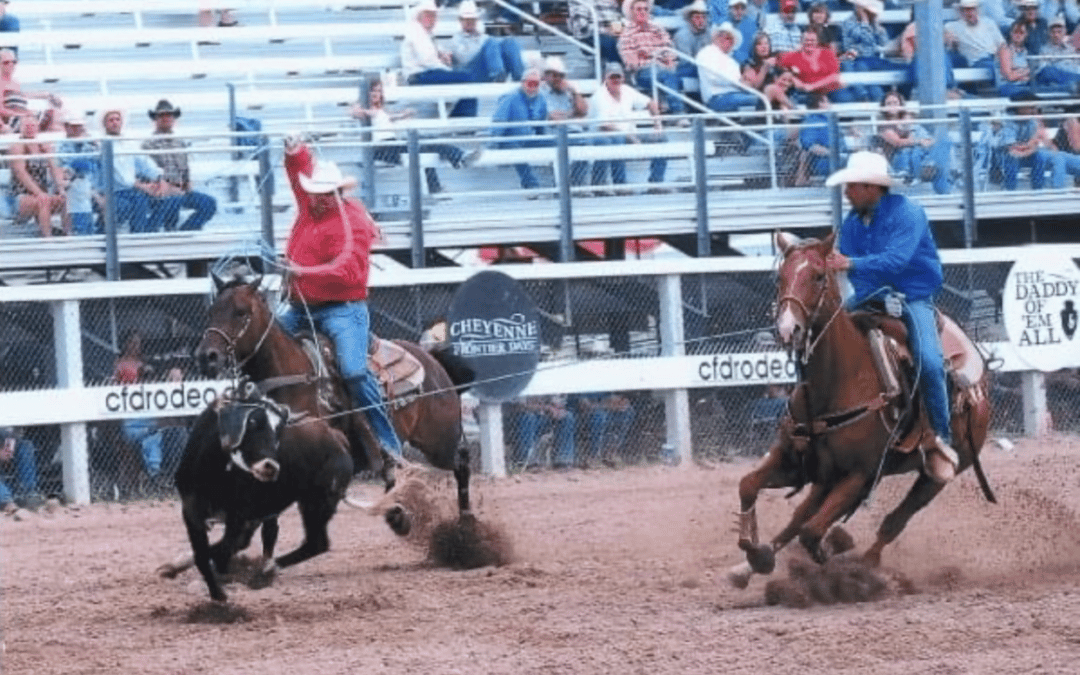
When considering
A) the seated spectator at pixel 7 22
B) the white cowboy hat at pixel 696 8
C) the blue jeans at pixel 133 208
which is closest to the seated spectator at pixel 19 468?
the blue jeans at pixel 133 208

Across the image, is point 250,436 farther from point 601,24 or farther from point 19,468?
point 601,24

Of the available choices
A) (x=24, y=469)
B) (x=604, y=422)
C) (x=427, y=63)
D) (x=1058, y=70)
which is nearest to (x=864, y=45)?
(x=1058, y=70)

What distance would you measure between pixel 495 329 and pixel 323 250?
5.92 meters

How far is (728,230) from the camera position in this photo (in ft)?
68.9

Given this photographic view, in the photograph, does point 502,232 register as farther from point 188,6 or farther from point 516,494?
point 188,6

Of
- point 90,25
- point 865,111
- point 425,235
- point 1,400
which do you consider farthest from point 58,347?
point 865,111

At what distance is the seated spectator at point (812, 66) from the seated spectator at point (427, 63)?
3.15 metres

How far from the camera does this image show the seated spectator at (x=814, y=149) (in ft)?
67.9

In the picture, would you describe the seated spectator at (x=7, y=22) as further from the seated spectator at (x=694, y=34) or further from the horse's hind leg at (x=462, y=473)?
the horse's hind leg at (x=462, y=473)

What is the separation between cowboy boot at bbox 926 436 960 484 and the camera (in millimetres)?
12680

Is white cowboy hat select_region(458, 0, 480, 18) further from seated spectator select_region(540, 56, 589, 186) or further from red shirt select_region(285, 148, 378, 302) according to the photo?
red shirt select_region(285, 148, 378, 302)

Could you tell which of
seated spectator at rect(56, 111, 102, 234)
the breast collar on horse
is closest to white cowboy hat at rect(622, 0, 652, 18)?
seated spectator at rect(56, 111, 102, 234)

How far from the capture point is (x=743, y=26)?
76.2 ft

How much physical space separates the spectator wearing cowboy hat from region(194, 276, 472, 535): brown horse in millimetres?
4033
